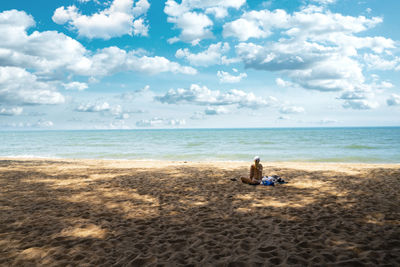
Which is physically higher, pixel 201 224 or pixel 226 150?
pixel 201 224

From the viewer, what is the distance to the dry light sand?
4074 mm

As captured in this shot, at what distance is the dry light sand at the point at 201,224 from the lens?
407 centimetres

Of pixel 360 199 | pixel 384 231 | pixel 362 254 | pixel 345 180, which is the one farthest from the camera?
pixel 345 180

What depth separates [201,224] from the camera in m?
5.52

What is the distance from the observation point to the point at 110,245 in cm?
455

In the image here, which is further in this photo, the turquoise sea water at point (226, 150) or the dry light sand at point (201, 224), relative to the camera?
the turquoise sea water at point (226, 150)

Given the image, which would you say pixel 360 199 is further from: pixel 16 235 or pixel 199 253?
pixel 16 235

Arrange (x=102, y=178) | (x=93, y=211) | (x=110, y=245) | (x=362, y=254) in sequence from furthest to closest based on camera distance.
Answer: (x=102, y=178) → (x=93, y=211) → (x=110, y=245) → (x=362, y=254)

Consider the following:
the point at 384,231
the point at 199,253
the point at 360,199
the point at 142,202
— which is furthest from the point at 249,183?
the point at 199,253

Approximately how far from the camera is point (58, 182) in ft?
33.7

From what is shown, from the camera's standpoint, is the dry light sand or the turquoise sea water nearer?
the dry light sand

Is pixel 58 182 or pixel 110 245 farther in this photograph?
pixel 58 182

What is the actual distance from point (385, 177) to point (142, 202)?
1036 centimetres

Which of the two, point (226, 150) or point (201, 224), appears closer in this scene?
point (201, 224)
